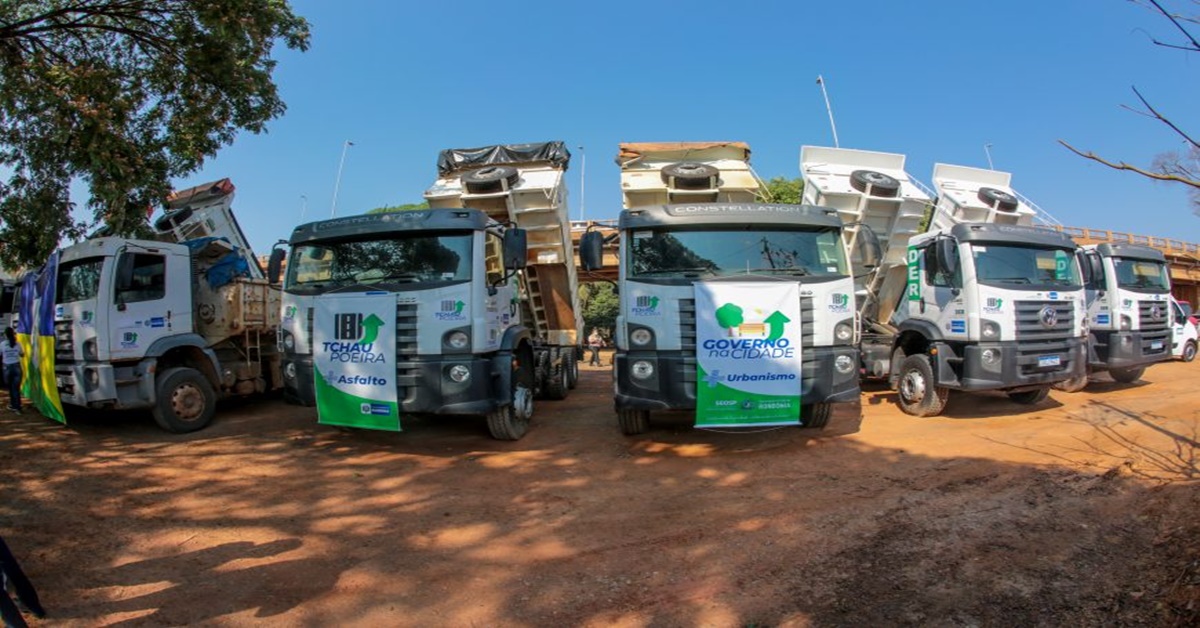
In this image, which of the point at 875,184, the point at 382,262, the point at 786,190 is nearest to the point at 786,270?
the point at 382,262

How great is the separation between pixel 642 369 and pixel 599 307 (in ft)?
91.3

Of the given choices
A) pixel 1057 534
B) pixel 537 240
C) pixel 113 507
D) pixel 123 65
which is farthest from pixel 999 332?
pixel 123 65

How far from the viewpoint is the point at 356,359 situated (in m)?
6.35

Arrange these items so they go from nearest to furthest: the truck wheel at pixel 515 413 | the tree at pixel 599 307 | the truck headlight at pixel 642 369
→ 1. the truck headlight at pixel 642 369
2. the truck wheel at pixel 515 413
3. the tree at pixel 599 307

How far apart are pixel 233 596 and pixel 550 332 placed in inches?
294

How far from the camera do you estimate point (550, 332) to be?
1088 centimetres

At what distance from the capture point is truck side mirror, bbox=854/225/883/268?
666cm

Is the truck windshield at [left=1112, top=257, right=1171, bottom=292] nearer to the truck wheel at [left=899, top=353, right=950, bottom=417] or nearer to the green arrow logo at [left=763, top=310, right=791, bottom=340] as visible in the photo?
the truck wheel at [left=899, top=353, right=950, bottom=417]

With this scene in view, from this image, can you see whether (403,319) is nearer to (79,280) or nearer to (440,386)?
(440,386)

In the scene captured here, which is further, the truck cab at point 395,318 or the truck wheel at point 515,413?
the truck wheel at point 515,413

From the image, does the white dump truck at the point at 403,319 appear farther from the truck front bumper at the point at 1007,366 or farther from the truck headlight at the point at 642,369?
the truck front bumper at the point at 1007,366

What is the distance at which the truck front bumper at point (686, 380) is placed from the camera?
238 inches

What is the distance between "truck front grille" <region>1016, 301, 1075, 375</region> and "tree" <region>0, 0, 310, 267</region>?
1008 centimetres

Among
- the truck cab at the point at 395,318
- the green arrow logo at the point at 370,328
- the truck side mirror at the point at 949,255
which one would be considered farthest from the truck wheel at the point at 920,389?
the green arrow logo at the point at 370,328
